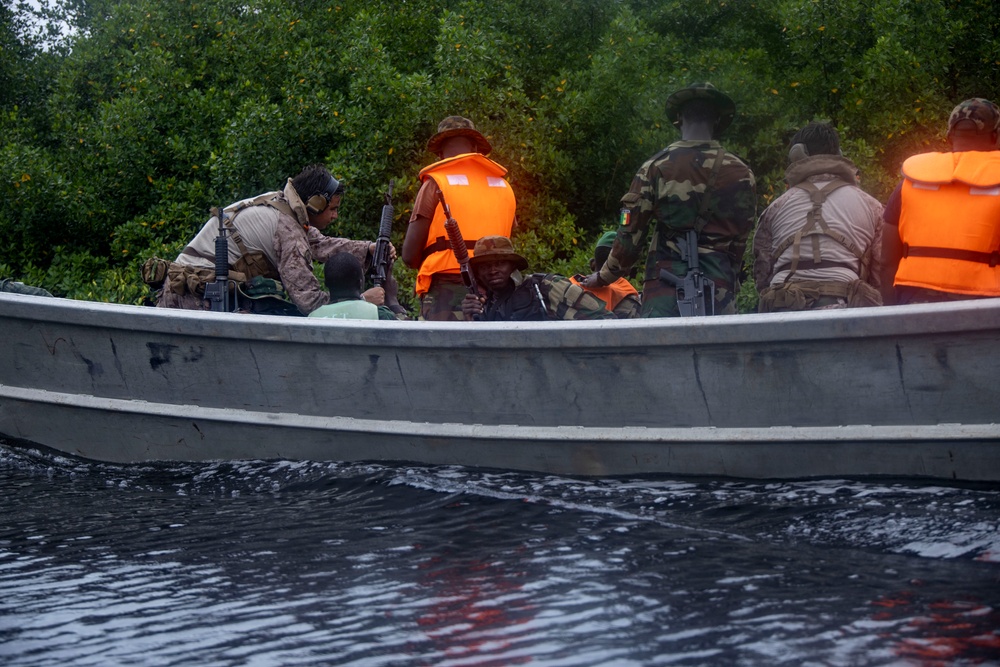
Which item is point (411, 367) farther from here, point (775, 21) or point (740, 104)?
point (775, 21)

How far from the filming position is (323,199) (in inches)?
273

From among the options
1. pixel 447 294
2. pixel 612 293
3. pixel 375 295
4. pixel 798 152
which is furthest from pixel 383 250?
pixel 798 152

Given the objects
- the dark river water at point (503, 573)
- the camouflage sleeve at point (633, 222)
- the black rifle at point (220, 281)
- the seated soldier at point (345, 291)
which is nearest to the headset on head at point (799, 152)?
the camouflage sleeve at point (633, 222)

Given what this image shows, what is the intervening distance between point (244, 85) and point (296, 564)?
8.10 m

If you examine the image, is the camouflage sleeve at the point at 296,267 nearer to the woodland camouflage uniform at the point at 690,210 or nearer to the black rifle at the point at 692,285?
the woodland camouflage uniform at the point at 690,210

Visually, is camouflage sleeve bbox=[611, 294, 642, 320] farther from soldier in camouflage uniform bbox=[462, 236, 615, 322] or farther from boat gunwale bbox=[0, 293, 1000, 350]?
boat gunwale bbox=[0, 293, 1000, 350]

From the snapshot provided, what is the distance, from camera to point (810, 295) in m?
5.62

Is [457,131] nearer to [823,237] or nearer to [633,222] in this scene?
[633,222]

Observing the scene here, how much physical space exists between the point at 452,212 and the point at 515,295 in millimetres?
705

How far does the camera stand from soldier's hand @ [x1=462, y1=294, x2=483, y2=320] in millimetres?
6516

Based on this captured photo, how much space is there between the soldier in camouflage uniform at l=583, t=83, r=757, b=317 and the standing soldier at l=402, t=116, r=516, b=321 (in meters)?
1.11

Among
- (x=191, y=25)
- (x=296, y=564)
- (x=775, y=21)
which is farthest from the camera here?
(x=191, y=25)

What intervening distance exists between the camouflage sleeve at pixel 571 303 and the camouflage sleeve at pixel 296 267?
1.21 m

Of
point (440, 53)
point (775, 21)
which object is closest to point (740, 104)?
point (775, 21)
